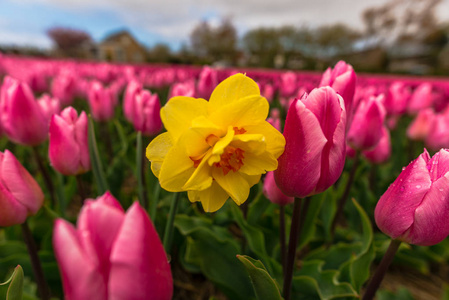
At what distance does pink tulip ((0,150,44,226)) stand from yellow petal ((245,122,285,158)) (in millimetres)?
521

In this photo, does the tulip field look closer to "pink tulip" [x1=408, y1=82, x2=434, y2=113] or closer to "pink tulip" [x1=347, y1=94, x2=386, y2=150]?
"pink tulip" [x1=347, y1=94, x2=386, y2=150]

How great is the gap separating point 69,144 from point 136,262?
2.01ft

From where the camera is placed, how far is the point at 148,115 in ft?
4.11

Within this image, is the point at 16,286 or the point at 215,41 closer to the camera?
the point at 16,286

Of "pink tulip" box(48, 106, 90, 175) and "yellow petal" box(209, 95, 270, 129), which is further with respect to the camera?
"pink tulip" box(48, 106, 90, 175)

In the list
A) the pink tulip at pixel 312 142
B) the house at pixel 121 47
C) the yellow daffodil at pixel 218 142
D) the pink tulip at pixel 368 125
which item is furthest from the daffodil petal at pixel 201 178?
the house at pixel 121 47

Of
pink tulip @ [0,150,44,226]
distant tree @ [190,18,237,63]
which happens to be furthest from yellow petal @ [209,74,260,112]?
distant tree @ [190,18,237,63]

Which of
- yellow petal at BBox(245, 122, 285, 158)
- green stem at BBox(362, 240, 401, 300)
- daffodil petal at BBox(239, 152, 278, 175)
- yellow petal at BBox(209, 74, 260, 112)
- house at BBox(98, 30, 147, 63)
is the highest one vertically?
house at BBox(98, 30, 147, 63)

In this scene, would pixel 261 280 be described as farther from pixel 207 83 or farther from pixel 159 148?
pixel 207 83

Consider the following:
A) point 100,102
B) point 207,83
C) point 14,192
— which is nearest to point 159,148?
point 14,192

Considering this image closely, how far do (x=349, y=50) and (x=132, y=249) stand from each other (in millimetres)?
46907

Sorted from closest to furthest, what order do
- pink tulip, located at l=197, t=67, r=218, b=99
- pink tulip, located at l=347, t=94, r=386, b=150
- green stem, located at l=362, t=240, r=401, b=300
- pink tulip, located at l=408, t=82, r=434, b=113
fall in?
green stem, located at l=362, t=240, r=401, b=300 → pink tulip, located at l=347, t=94, r=386, b=150 → pink tulip, located at l=197, t=67, r=218, b=99 → pink tulip, located at l=408, t=82, r=434, b=113

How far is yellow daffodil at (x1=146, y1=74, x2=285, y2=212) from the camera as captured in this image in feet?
1.39

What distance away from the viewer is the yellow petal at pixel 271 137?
0.45 metres
